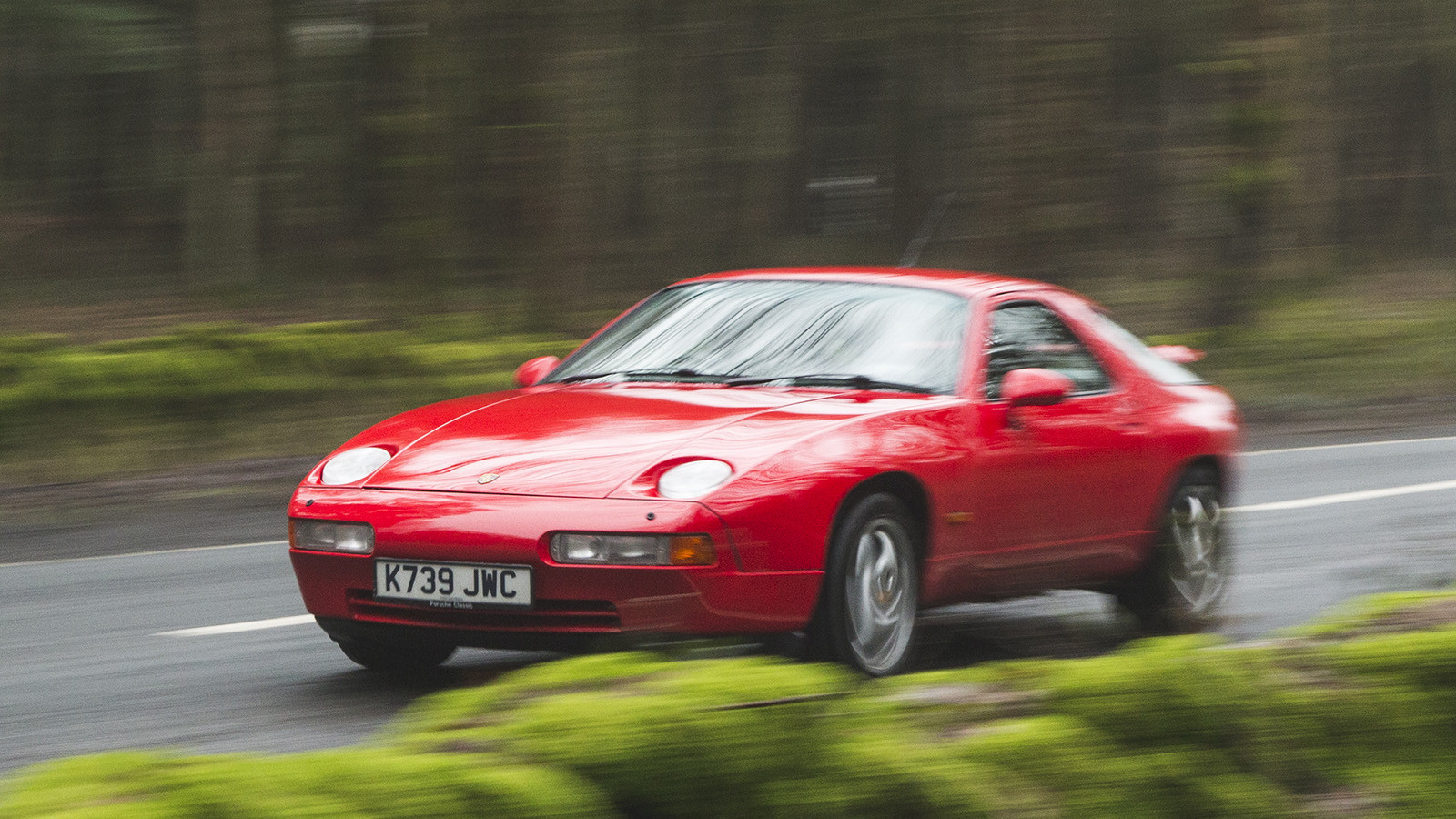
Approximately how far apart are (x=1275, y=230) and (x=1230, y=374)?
3012 millimetres

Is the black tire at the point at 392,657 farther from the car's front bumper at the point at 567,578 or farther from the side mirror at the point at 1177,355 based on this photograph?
the side mirror at the point at 1177,355

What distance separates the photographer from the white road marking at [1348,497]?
1101cm

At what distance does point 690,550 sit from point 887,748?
81.1 inches

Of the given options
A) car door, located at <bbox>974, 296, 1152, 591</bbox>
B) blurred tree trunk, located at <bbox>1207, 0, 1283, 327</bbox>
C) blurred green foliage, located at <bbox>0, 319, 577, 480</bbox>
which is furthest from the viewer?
blurred tree trunk, located at <bbox>1207, 0, 1283, 327</bbox>

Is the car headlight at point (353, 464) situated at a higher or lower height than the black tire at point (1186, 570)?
higher

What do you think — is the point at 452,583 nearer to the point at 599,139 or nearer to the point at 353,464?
the point at 353,464

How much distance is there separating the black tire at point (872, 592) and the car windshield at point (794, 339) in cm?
63

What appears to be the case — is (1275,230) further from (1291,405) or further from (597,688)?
(597,688)

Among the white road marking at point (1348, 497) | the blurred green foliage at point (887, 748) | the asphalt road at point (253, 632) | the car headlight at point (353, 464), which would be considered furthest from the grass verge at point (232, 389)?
the blurred green foliage at point (887, 748)

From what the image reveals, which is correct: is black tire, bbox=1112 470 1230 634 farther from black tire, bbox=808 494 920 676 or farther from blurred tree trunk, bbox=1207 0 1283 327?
blurred tree trunk, bbox=1207 0 1283 327

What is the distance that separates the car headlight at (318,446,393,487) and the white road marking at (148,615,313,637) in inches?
62.7

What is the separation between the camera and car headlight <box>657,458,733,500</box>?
5.14 meters

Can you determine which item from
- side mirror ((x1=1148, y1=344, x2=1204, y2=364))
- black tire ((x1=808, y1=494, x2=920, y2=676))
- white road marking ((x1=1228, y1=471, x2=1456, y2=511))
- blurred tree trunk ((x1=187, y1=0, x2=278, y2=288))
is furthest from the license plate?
blurred tree trunk ((x1=187, y1=0, x2=278, y2=288))

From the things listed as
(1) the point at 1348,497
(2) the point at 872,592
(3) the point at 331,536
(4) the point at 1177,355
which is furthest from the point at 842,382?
(1) the point at 1348,497
